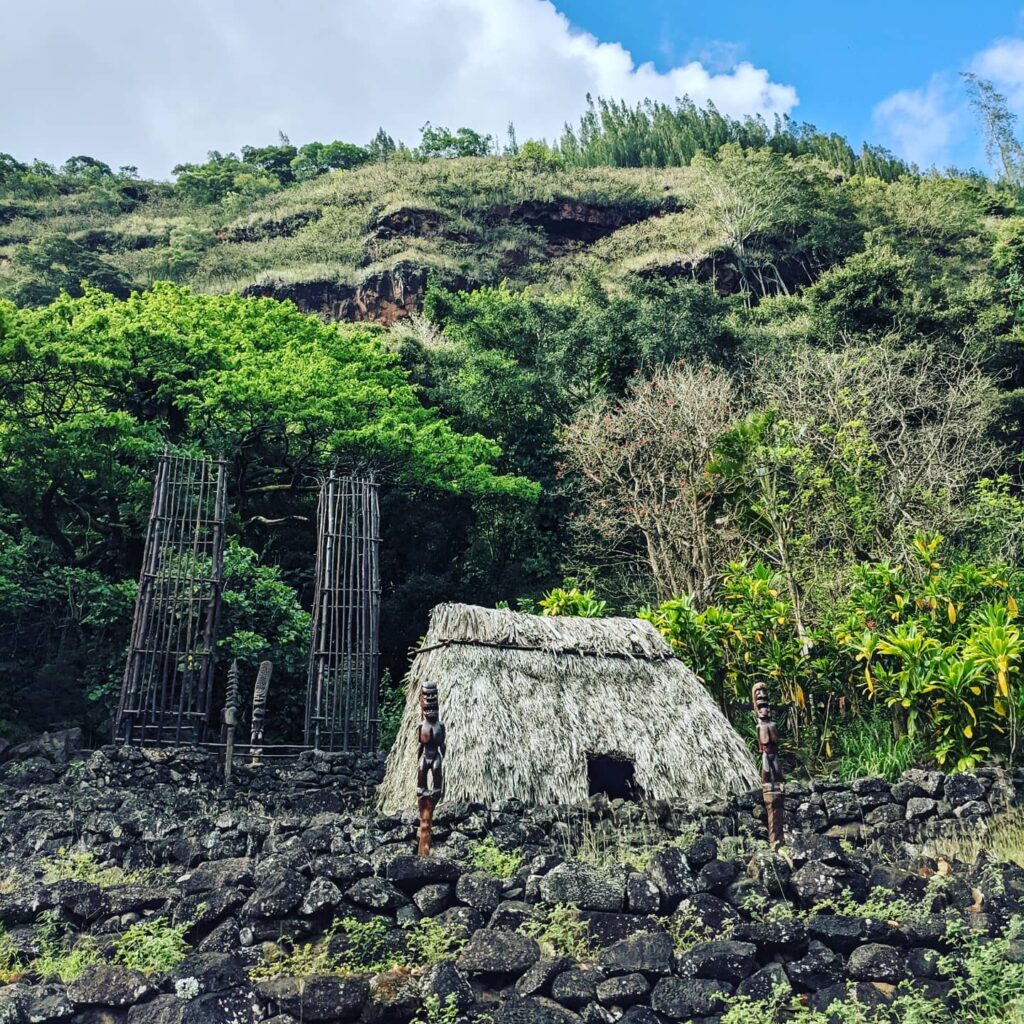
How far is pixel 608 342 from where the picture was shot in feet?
64.0

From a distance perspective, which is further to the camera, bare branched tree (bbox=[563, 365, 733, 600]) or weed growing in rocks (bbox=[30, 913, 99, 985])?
bare branched tree (bbox=[563, 365, 733, 600])

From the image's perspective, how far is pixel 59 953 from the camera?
530cm

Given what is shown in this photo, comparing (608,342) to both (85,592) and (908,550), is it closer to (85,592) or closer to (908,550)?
(908,550)

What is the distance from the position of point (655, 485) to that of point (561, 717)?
8421 mm

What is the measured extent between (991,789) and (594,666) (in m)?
3.46

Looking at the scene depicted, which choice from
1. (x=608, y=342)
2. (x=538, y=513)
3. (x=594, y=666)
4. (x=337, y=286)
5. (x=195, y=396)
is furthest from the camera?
(x=337, y=286)

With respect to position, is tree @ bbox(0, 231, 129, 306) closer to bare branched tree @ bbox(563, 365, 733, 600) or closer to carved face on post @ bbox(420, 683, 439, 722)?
bare branched tree @ bbox(563, 365, 733, 600)

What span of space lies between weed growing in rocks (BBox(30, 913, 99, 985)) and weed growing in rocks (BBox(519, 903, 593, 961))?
7.40 feet

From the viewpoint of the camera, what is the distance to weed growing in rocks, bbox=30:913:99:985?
509 centimetres

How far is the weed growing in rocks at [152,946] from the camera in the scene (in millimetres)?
4988

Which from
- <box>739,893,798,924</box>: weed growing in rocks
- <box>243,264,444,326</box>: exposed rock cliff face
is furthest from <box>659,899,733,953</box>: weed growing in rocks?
<box>243,264,444,326</box>: exposed rock cliff face

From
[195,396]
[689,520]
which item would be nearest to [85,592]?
[195,396]

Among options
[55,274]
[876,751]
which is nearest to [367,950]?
[876,751]

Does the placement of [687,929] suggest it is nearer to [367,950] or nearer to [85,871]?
[367,950]
